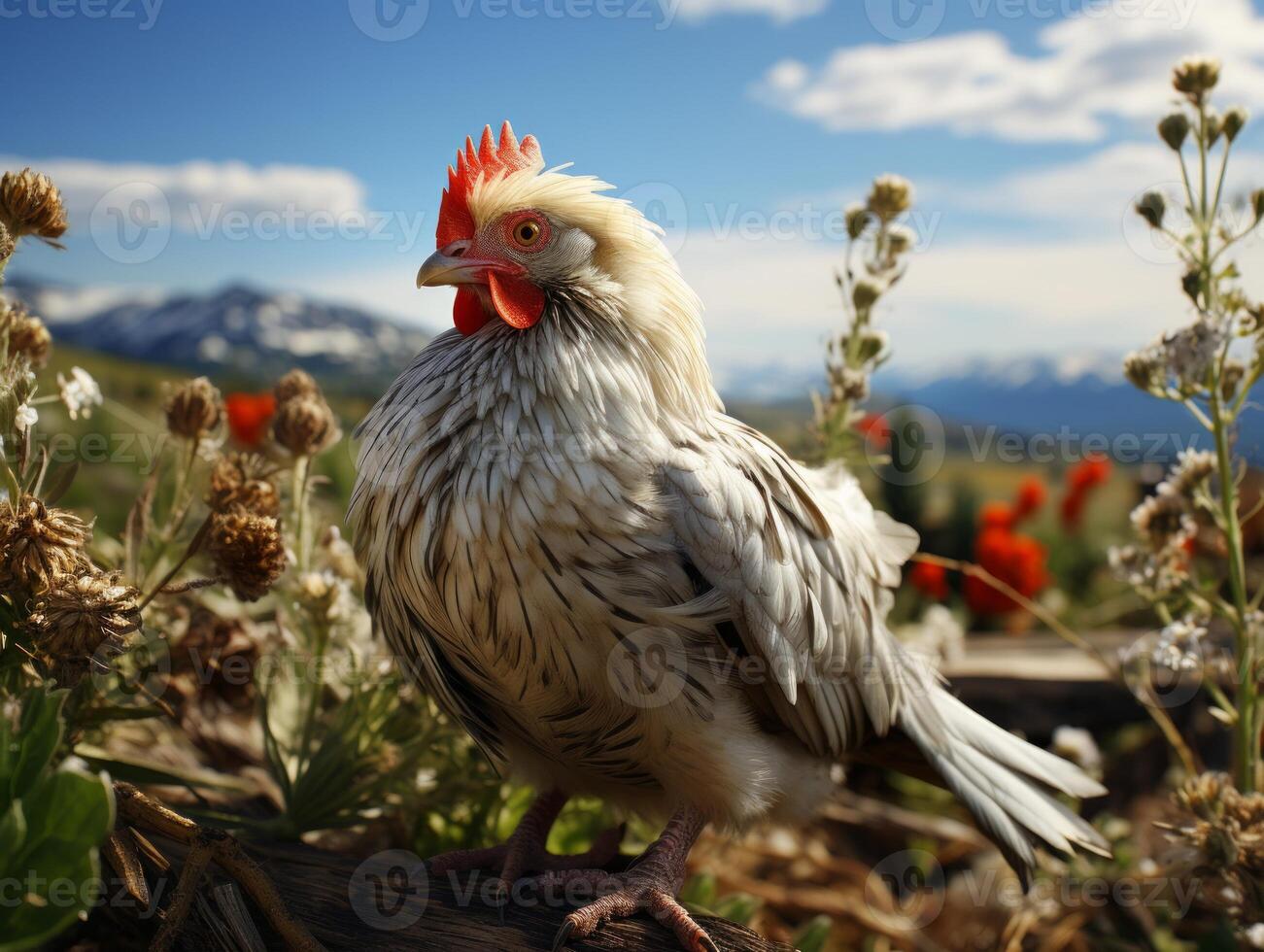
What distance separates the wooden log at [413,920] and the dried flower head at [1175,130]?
222 cm

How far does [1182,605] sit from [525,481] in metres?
1.96

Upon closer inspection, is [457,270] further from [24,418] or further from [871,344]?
[871,344]

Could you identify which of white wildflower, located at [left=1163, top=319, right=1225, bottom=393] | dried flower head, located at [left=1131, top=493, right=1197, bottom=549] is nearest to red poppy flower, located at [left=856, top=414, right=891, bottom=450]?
dried flower head, located at [left=1131, top=493, right=1197, bottom=549]

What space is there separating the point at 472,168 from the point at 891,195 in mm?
1311

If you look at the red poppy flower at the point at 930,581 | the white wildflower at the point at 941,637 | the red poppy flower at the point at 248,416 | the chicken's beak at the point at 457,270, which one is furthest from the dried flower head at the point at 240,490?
the red poppy flower at the point at 930,581

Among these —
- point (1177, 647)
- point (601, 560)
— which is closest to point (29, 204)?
point (601, 560)

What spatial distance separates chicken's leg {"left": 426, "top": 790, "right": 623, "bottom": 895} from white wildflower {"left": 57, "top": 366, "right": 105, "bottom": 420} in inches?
54.1

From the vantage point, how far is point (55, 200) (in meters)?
1.95

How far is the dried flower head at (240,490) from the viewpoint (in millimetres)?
2162

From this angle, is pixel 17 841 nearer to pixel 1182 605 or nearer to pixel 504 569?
pixel 504 569

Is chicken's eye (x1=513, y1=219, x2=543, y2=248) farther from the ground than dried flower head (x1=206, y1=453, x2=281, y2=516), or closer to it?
farther from the ground

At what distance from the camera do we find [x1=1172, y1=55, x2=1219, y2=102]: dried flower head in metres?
2.37

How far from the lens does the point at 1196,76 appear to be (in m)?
2.39

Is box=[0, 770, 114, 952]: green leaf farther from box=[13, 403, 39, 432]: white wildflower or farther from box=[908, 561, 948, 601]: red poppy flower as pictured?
box=[908, 561, 948, 601]: red poppy flower
